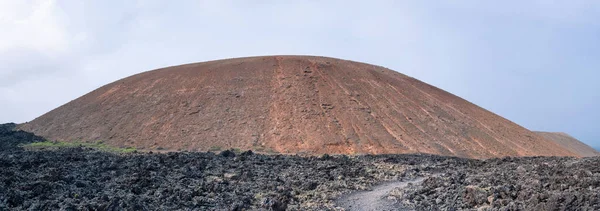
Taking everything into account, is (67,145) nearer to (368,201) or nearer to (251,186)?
(251,186)

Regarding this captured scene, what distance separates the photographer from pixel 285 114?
36.6 m

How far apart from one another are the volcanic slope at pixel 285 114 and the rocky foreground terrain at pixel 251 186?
1169cm

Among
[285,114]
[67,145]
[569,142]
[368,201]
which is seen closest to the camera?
[368,201]

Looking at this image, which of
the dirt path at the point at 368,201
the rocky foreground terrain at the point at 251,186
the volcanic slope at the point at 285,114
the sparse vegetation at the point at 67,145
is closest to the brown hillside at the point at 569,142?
the volcanic slope at the point at 285,114

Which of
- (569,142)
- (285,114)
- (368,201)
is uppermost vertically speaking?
(285,114)

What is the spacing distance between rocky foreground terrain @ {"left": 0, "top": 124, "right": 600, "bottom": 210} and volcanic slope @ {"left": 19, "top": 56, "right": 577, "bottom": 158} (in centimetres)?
1169

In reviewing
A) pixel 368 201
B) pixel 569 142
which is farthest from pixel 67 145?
pixel 569 142

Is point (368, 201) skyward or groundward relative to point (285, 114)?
groundward

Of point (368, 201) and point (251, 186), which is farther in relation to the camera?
point (251, 186)

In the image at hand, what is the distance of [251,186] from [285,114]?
20.5 meters

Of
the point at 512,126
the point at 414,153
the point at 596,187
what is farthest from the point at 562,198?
the point at 512,126

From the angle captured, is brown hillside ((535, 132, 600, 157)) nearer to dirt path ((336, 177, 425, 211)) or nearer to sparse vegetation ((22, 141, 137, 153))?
sparse vegetation ((22, 141, 137, 153))

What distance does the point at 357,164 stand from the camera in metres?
23.0

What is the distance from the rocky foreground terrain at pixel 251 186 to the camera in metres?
12.1
